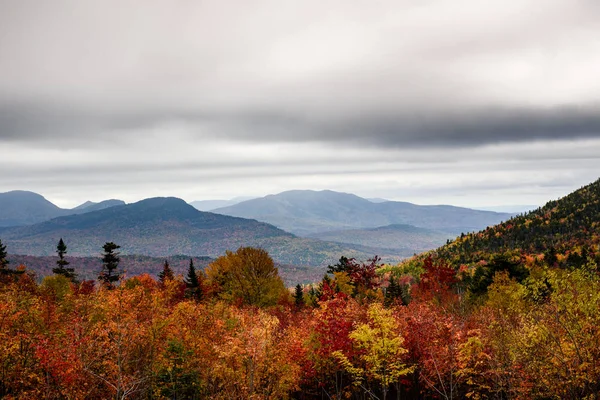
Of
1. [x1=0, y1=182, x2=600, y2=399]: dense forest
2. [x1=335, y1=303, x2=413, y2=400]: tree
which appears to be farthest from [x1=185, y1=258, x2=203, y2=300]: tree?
[x1=335, y1=303, x2=413, y2=400]: tree

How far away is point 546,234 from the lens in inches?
6555

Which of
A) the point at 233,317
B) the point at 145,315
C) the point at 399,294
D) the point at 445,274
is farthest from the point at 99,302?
the point at 445,274

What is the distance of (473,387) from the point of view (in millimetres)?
48250

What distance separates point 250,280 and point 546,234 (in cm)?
13650

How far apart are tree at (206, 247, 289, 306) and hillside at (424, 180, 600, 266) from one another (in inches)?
3704

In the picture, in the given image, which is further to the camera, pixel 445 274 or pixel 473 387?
pixel 445 274

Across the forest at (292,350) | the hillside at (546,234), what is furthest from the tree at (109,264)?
the hillside at (546,234)

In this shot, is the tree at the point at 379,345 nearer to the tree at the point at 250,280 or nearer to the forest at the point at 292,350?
the forest at the point at 292,350

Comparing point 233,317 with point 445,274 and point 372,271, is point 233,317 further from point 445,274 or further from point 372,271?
point 445,274

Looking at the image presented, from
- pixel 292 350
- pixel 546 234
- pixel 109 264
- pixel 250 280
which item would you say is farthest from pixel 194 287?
pixel 546 234

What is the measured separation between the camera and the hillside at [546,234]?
148 m

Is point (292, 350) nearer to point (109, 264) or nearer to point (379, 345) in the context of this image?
point (379, 345)

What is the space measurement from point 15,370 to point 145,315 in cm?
1423

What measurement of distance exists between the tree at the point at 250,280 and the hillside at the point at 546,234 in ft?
309
